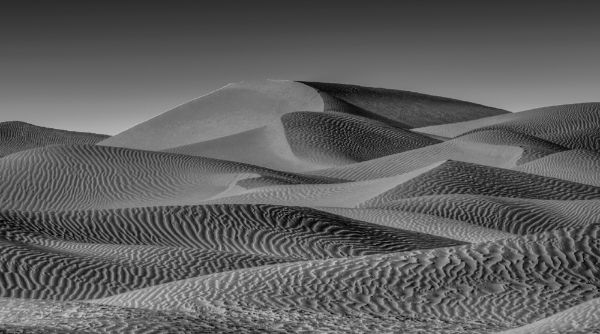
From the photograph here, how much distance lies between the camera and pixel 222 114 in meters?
64.5

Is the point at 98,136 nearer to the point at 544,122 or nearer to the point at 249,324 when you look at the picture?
the point at 544,122

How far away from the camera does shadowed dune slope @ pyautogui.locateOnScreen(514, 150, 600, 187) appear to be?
31.6 m

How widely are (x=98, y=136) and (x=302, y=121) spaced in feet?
122

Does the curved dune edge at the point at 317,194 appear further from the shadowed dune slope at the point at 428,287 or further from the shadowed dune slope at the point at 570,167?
the shadowed dune slope at the point at 428,287

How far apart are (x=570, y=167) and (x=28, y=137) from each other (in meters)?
48.8

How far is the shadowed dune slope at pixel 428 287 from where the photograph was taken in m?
8.59

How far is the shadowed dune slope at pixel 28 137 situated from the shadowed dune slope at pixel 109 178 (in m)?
34.1

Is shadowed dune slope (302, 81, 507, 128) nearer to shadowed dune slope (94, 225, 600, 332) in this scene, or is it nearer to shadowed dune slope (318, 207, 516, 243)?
shadowed dune slope (318, 207, 516, 243)

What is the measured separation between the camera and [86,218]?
55.8ft

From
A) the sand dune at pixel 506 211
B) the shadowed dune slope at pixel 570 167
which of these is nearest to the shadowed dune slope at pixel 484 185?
the sand dune at pixel 506 211

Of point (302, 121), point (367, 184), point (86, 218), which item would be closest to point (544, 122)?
point (302, 121)

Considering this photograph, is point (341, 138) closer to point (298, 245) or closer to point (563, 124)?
point (563, 124)

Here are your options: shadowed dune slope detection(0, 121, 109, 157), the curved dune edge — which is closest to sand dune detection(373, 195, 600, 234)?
the curved dune edge

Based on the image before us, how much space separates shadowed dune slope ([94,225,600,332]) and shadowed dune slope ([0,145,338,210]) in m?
15.2
